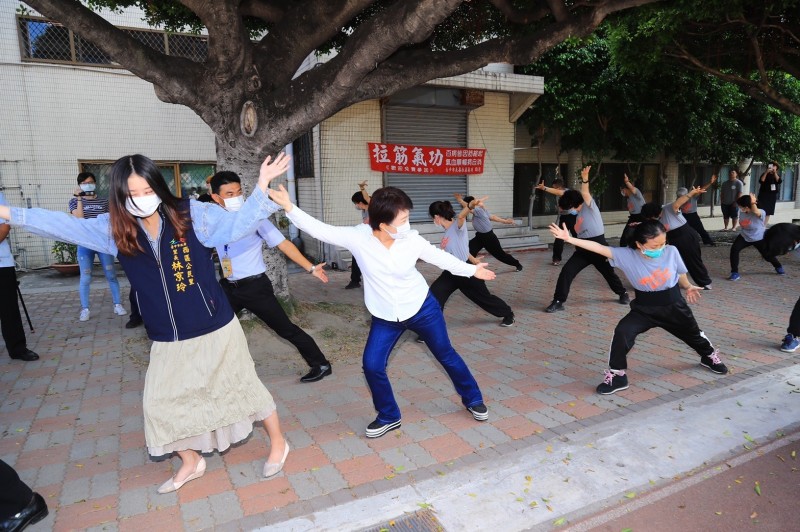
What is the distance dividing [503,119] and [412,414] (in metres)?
10.8

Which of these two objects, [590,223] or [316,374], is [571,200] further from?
[316,374]

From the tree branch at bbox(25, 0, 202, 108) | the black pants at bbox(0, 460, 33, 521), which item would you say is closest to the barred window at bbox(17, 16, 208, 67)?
the tree branch at bbox(25, 0, 202, 108)

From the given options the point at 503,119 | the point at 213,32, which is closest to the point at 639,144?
the point at 503,119

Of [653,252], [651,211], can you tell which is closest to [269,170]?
[653,252]

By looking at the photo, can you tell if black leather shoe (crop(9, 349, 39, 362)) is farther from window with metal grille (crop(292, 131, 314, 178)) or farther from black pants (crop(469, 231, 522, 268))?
window with metal grille (crop(292, 131, 314, 178))

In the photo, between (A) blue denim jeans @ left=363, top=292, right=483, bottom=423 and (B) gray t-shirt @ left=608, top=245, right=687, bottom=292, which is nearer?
(A) blue denim jeans @ left=363, top=292, right=483, bottom=423

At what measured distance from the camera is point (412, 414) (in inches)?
161

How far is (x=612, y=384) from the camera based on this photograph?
14.4 feet

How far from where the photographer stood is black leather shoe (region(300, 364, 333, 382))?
188 inches

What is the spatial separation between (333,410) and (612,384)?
2.27 metres

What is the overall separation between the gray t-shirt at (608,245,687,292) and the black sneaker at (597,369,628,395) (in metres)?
0.75

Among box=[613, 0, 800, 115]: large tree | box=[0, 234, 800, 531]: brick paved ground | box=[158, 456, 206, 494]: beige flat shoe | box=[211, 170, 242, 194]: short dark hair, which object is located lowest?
box=[0, 234, 800, 531]: brick paved ground

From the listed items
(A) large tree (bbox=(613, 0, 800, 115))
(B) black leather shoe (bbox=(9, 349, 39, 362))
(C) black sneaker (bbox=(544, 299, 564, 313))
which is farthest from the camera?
(A) large tree (bbox=(613, 0, 800, 115))

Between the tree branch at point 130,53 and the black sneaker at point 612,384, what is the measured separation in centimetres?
466
